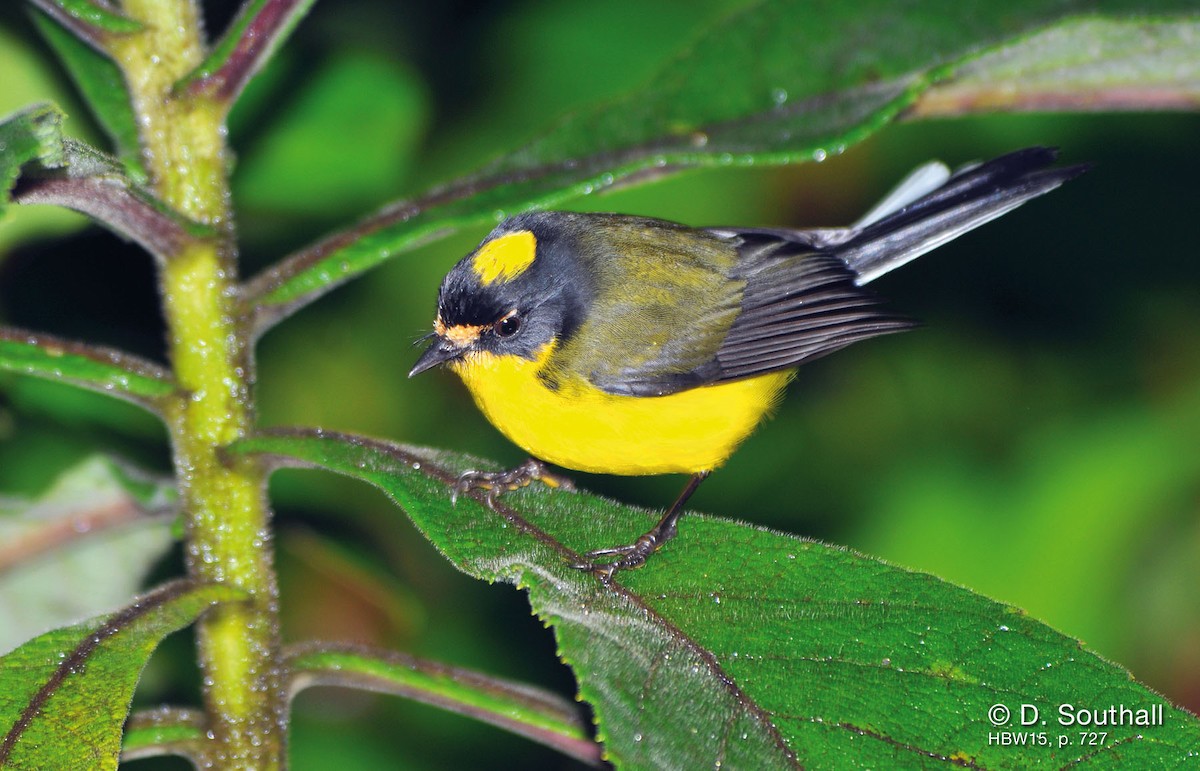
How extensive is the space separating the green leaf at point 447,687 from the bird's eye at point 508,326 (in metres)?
1.11

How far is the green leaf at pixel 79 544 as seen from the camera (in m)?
2.27

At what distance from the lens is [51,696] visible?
1.52 m

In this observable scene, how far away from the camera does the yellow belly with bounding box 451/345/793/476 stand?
2.68m

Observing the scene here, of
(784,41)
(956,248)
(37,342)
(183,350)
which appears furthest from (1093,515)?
(37,342)

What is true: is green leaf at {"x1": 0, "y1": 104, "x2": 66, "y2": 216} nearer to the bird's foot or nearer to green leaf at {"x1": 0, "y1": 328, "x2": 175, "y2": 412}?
green leaf at {"x1": 0, "y1": 328, "x2": 175, "y2": 412}

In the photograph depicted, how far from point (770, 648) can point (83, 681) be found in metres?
0.93

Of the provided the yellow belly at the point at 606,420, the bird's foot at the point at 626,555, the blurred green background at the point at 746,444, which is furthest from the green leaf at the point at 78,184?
the yellow belly at the point at 606,420

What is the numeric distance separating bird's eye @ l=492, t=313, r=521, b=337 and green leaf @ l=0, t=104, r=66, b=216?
1.44m

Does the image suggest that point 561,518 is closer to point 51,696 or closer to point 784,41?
point 51,696

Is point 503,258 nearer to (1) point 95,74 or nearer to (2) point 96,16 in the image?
(1) point 95,74

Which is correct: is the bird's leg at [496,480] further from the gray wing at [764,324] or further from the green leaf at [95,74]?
the green leaf at [95,74]

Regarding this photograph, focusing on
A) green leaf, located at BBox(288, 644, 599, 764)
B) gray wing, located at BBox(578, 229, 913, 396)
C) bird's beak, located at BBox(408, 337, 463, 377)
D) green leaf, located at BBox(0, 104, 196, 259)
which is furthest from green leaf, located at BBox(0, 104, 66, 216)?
gray wing, located at BBox(578, 229, 913, 396)

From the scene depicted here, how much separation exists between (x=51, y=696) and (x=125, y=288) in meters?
1.53

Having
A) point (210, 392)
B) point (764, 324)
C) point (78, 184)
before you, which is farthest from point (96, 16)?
point (764, 324)
